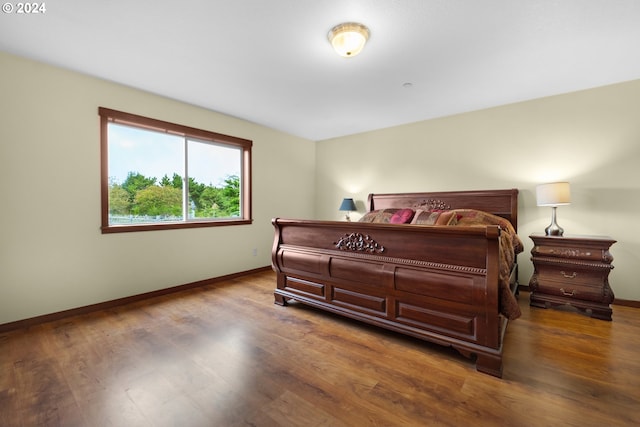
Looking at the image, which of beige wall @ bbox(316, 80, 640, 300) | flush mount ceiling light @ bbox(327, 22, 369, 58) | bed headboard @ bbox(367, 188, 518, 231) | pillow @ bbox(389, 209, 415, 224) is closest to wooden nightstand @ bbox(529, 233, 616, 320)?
beige wall @ bbox(316, 80, 640, 300)

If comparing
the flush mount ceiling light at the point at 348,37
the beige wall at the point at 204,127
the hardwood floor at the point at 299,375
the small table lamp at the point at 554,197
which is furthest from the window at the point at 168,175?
the small table lamp at the point at 554,197

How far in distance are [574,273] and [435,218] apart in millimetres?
1373

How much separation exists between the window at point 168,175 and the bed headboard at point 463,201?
2.32 m

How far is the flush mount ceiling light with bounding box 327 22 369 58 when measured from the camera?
1888 millimetres

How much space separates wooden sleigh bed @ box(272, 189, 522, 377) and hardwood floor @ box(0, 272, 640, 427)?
0.18m

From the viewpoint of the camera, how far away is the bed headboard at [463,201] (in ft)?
10.7

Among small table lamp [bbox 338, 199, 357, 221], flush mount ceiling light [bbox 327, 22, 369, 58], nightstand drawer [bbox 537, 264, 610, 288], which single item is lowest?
nightstand drawer [bbox 537, 264, 610, 288]

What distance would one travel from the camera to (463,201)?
11.7 feet

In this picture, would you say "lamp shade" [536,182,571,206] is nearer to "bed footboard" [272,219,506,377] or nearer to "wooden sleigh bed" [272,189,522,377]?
"wooden sleigh bed" [272,189,522,377]

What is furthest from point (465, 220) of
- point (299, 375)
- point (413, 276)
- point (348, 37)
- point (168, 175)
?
point (168, 175)

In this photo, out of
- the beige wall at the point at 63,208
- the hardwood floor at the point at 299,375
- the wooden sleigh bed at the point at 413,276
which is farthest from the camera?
the beige wall at the point at 63,208

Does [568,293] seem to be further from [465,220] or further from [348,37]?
[348,37]

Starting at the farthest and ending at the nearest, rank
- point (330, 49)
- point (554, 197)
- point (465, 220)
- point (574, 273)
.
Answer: point (465, 220), point (554, 197), point (574, 273), point (330, 49)

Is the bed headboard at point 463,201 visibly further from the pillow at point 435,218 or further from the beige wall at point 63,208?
the beige wall at point 63,208
